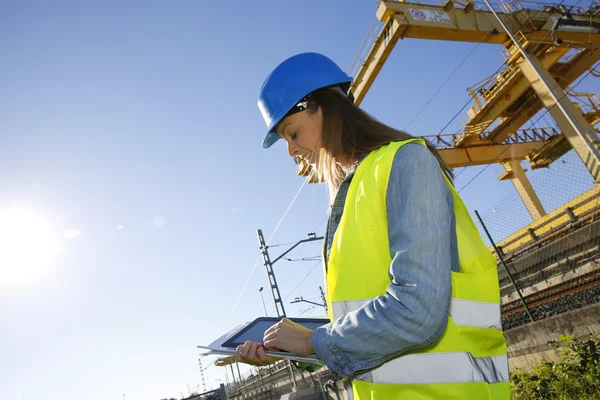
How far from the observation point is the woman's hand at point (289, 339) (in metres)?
1.08

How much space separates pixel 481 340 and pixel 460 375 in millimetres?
131

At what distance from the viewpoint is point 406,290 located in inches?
36.2

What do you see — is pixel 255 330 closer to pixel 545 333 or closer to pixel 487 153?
pixel 545 333

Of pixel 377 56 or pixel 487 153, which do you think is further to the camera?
pixel 487 153

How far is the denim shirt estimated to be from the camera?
92 centimetres

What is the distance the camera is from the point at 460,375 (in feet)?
3.15

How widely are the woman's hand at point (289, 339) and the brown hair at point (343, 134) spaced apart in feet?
1.91

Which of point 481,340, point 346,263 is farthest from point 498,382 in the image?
point 346,263

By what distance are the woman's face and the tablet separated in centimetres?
65

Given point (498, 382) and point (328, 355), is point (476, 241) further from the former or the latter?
point (328, 355)

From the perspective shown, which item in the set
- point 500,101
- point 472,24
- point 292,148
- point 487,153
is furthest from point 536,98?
point 292,148

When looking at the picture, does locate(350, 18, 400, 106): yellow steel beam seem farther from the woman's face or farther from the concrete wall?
the woman's face

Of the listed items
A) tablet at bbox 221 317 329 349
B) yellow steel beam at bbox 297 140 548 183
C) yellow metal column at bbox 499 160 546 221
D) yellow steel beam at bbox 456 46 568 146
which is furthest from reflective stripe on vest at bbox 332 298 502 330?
yellow metal column at bbox 499 160 546 221

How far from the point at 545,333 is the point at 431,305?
555 centimetres
